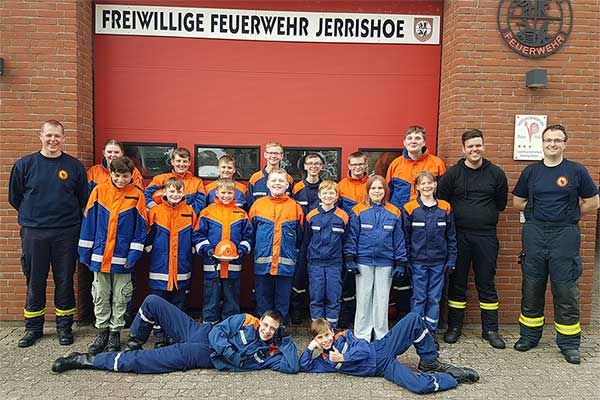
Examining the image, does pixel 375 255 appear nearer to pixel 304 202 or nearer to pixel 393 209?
pixel 393 209

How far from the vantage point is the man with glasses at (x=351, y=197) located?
222 inches

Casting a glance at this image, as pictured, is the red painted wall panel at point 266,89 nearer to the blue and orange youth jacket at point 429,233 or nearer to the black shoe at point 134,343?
the blue and orange youth jacket at point 429,233

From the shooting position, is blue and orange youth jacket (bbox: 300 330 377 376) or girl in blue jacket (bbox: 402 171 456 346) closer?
blue and orange youth jacket (bbox: 300 330 377 376)

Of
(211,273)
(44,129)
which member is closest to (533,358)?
(211,273)

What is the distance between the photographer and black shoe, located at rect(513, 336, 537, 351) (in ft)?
17.3

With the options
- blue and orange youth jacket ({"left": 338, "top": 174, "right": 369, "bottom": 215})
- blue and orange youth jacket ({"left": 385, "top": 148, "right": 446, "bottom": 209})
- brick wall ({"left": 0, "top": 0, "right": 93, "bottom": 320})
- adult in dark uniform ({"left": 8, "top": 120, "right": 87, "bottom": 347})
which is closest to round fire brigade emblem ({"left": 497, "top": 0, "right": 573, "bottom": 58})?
blue and orange youth jacket ({"left": 385, "top": 148, "right": 446, "bottom": 209})

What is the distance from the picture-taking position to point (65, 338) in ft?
17.2

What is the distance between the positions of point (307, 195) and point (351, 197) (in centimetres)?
51

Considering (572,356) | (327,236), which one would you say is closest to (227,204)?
(327,236)

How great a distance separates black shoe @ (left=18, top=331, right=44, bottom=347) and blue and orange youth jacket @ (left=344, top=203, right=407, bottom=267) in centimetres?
343

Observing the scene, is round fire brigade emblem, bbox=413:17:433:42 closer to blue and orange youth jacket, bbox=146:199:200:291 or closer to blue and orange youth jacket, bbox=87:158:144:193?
blue and orange youth jacket, bbox=146:199:200:291

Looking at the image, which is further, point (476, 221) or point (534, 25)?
point (534, 25)

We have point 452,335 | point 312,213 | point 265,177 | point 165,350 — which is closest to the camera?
point 165,350

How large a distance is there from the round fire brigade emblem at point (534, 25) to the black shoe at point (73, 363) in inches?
225
